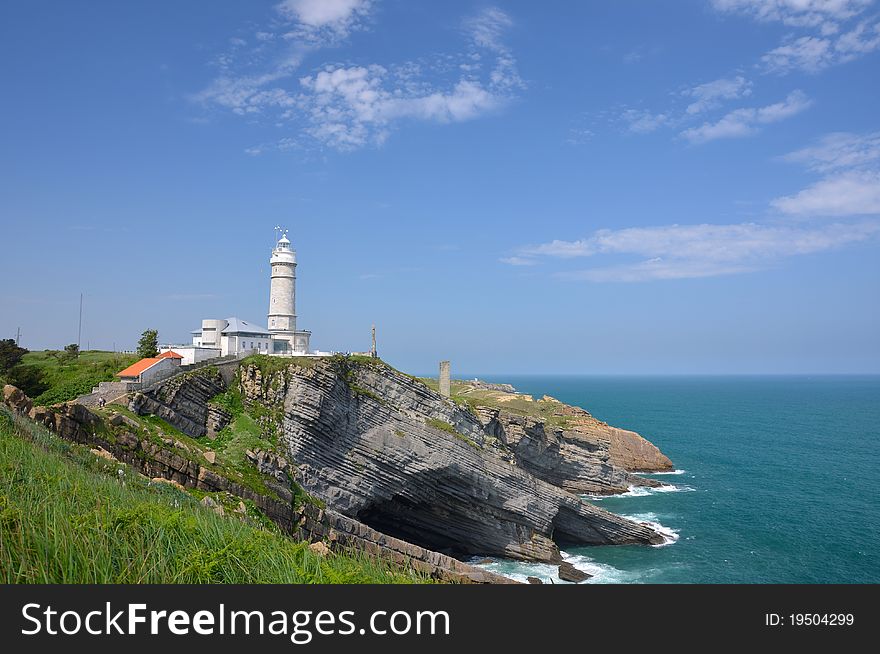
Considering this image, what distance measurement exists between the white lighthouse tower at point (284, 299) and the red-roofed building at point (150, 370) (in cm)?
1158

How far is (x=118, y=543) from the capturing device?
784cm

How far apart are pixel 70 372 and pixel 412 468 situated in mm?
21373

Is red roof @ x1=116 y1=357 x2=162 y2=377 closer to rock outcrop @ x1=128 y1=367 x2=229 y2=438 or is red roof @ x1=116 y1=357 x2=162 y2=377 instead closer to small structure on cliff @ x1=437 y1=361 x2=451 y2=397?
rock outcrop @ x1=128 y1=367 x2=229 y2=438

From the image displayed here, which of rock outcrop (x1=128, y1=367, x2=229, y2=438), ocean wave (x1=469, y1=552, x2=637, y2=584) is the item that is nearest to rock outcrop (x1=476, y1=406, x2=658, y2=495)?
ocean wave (x1=469, y1=552, x2=637, y2=584)

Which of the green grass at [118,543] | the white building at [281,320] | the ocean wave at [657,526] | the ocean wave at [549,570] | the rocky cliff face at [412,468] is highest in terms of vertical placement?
the white building at [281,320]

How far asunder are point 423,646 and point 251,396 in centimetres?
2811

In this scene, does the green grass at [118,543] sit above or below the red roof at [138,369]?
below

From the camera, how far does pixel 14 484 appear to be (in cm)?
941

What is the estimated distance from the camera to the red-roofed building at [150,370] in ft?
91.9

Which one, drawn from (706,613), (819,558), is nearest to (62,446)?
(706,613)

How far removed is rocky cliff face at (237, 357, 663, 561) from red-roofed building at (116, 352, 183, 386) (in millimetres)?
4071

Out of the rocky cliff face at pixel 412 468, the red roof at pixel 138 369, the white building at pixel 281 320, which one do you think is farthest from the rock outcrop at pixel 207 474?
the white building at pixel 281 320

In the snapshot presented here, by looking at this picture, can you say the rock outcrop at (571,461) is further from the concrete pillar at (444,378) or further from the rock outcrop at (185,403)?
the rock outcrop at (185,403)

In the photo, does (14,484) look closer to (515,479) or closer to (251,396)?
(251,396)
